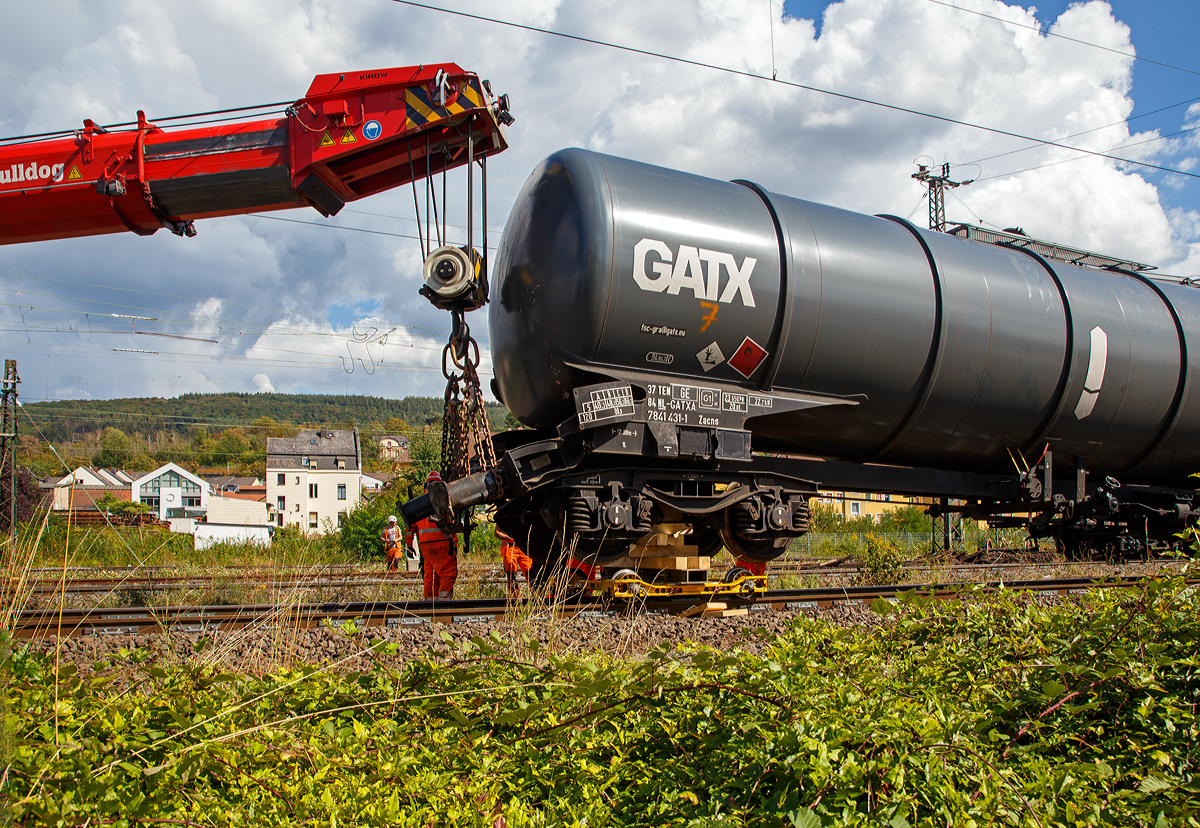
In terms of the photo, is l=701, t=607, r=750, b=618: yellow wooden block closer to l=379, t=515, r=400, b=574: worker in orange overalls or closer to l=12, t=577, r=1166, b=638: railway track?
l=12, t=577, r=1166, b=638: railway track

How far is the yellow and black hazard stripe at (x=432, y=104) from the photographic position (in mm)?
6449

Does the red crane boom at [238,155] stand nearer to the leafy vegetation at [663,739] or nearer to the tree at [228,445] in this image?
the leafy vegetation at [663,739]

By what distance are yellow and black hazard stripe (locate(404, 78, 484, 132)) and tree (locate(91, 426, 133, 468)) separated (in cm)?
9009

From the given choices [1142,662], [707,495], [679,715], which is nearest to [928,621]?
[1142,662]

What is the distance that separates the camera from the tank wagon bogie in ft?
19.6

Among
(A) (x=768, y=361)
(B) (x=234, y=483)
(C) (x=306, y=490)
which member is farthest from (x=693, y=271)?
(B) (x=234, y=483)

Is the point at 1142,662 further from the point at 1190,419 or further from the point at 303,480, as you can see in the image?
the point at 303,480

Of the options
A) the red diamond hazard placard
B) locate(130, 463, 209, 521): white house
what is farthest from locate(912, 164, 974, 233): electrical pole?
locate(130, 463, 209, 521): white house

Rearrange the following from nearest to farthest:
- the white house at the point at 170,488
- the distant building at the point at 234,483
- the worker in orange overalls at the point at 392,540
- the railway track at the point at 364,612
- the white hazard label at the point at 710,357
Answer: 1. the railway track at the point at 364,612
2. the white hazard label at the point at 710,357
3. the worker in orange overalls at the point at 392,540
4. the white house at the point at 170,488
5. the distant building at the point at 234,483

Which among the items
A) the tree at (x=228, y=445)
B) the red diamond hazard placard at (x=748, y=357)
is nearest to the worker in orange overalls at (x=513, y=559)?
the red diamond hazard placard at (x=748, y=357)

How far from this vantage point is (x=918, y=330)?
6.87 metres

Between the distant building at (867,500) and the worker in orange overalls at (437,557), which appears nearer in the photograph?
the worker in orange overalls at (437,557)

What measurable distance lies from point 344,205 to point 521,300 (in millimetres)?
2152

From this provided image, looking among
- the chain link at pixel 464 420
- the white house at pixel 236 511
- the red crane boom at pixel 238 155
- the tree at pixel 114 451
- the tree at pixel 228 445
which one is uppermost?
the tree at pixel 228 445
